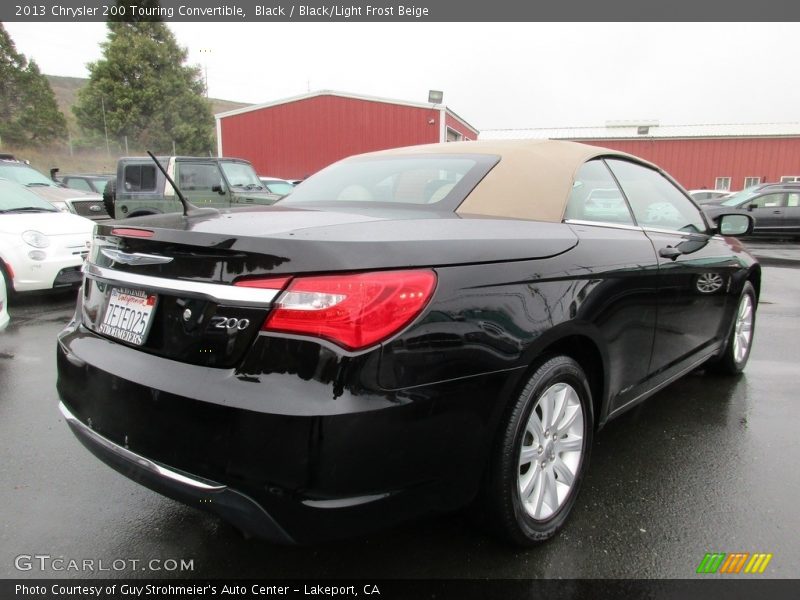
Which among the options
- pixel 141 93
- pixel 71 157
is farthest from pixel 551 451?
pixel 71 157

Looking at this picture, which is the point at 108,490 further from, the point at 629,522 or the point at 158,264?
the point at 629,522

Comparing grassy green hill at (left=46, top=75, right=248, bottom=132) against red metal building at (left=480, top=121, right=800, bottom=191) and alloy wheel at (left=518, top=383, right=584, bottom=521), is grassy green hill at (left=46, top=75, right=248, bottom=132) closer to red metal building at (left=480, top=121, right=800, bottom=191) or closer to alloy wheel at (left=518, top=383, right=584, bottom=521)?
red metal building at (left=480, top=121, right=800, bottom=191)

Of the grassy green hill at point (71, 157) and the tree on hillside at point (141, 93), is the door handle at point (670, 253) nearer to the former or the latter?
the grassy green hill at point (71, 157)

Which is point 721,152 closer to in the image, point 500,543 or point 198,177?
point 198,177

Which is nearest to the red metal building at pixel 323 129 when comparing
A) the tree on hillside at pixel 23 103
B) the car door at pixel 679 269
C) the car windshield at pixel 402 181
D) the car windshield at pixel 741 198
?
Result: the car windshield at pixel 741 198

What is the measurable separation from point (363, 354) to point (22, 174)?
11287mm

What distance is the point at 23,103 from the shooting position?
4084 centimetres

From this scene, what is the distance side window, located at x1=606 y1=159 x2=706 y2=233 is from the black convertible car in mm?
582

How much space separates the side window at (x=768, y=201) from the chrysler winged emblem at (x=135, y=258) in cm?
1714

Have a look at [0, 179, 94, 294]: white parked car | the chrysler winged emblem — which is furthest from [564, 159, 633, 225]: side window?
[0, 179, 94, 294]: white parked car

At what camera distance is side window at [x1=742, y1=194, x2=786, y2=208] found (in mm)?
14852

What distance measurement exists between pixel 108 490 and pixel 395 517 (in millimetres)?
1574

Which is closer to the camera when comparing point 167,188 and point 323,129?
point 167,188

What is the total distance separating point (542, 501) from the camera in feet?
6.72
